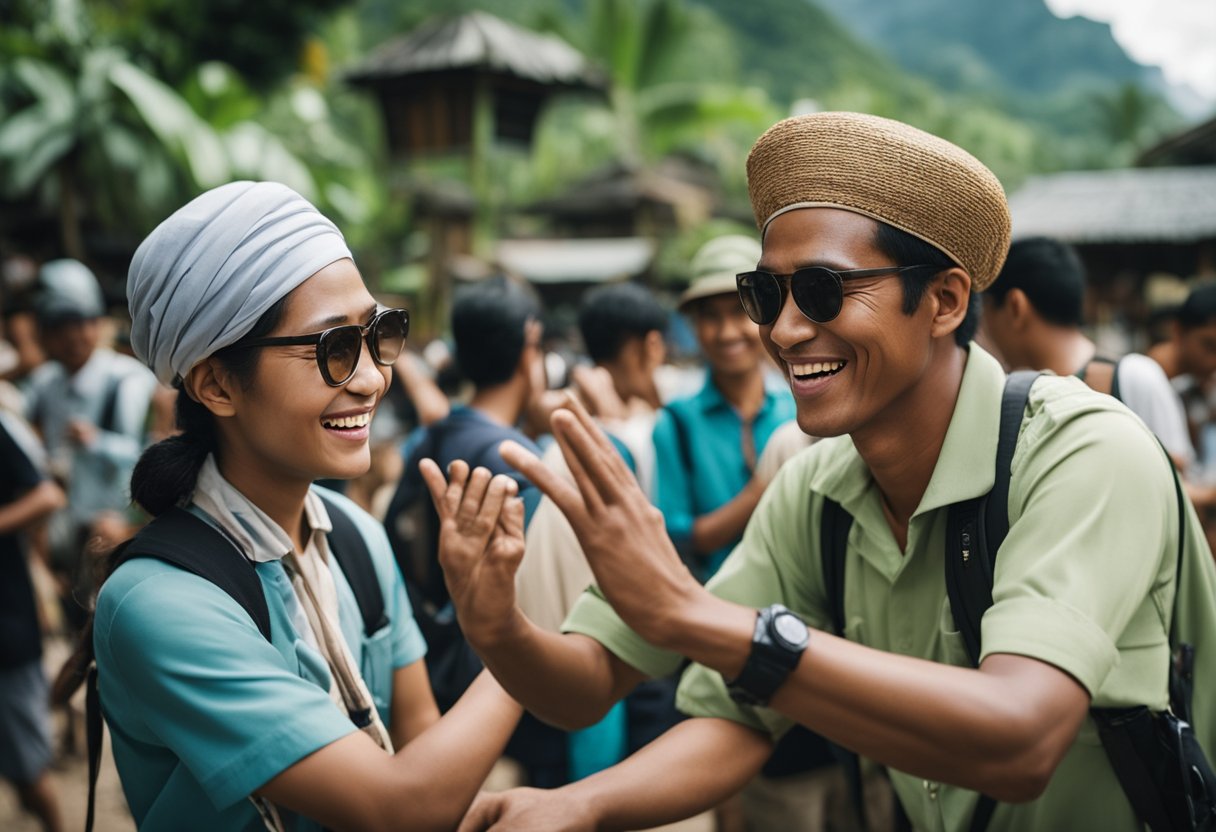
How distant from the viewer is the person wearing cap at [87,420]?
5414 millimetres

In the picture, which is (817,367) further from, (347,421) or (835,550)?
(347,421)

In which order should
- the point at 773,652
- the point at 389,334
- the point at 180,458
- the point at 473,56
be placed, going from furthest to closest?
1. the point at 473,56
2. the point at 389,334
3. the point at 180,458
4. the point at 773,652

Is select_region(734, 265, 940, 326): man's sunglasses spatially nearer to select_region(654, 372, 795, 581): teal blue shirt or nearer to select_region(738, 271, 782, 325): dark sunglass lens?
select_region(738, 271, 782, 325): dark sunglass lens

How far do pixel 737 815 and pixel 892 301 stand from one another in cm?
304

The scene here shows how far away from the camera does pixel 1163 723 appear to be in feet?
6.07

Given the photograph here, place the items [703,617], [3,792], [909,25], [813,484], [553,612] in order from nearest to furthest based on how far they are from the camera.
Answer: [703,617]
[813,484]
[553,612]
[3,792]
[909,25]

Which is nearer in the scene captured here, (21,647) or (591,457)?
(591,457)

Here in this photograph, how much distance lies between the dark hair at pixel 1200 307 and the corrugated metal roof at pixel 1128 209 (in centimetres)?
1169

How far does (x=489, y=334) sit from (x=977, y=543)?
2.16 metres

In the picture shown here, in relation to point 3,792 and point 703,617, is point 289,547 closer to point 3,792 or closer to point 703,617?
point 703,617

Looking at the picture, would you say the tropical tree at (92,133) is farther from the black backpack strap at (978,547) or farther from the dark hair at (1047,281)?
the black backpack strap at (978,547)

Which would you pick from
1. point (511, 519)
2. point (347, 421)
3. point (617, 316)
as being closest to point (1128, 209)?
point (617, 316)

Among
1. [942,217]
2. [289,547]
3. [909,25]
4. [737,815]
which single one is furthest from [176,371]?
[909,25]

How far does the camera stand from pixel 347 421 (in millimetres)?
2086
